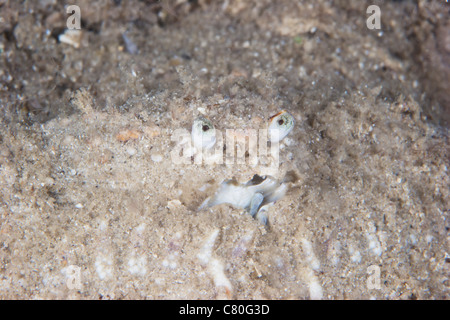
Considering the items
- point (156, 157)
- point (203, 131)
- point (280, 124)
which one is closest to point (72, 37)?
point (156, 157)

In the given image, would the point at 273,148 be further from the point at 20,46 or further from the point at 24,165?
the point at 20,46

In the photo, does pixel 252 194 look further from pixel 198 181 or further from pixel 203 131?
pixel 203 131

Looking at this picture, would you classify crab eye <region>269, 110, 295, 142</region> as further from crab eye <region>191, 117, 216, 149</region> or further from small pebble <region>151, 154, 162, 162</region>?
small pebble <region>151, 154, 162, 162</region>

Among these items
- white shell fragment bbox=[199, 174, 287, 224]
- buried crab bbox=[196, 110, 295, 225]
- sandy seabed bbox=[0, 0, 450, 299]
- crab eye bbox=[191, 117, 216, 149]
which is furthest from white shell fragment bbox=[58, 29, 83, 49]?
white shell fragment bbox=[199, 174, 287, 224]

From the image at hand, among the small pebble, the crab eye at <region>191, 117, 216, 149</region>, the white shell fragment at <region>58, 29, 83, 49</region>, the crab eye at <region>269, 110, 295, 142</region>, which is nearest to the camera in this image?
the crab eye at <region>191, 117, 216, 149</region>
